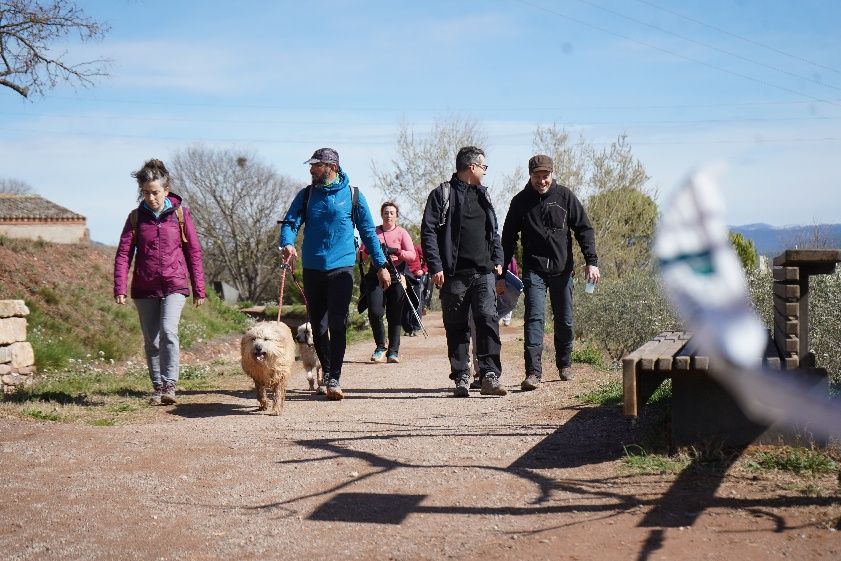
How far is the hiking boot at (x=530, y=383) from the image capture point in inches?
369

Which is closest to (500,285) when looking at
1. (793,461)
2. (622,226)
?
(793,461)

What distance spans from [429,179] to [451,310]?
90.5 feet

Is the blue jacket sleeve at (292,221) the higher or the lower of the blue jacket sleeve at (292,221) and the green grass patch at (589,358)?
the higher

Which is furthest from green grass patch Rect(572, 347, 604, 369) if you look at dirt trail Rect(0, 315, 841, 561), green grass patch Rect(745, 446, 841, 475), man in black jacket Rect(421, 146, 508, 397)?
green grass patch Rect(745, 446, 841, 475)

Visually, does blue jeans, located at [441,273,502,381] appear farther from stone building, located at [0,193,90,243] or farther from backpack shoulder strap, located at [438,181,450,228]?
stone building, located at [0,193,90,243]

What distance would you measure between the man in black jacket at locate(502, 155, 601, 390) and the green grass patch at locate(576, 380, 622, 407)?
78cm

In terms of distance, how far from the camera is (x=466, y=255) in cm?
906

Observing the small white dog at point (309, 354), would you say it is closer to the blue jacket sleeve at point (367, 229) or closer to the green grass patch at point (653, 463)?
the blue jacket sleeve at point (367, 229)

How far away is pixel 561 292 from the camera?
980cm

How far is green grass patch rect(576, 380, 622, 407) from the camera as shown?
812 centimetres

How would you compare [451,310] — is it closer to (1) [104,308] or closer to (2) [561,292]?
(2) [561,292]

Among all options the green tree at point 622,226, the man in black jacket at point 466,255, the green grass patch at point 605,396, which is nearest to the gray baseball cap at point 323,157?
the man in black jacket at point 466,255

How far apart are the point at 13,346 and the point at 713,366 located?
9570 mm

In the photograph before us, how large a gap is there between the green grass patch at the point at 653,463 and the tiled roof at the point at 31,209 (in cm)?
3047
